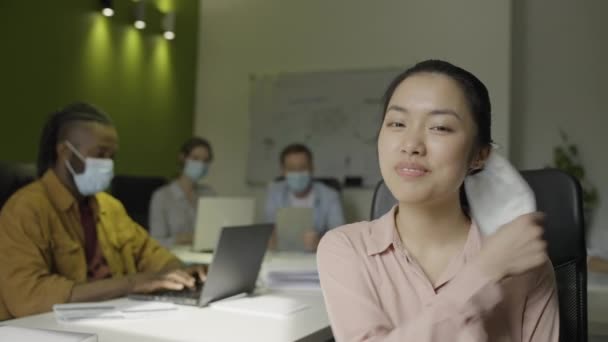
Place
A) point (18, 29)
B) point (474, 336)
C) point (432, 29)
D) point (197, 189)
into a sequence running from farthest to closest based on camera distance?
1. point (432, 29)
2. point (197, 189)
3. point (18, 29)
4. point (474, 336)

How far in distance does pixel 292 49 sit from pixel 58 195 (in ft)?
11.0

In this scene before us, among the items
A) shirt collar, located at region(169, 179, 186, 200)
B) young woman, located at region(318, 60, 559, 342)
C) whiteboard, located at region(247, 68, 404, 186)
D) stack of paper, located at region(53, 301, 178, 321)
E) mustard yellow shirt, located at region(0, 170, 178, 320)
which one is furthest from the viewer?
whiteboard, located at region(247, 68, 404, 186)

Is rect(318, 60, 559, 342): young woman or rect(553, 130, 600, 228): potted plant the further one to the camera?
rect(553, 130, 600, 228): potted plant

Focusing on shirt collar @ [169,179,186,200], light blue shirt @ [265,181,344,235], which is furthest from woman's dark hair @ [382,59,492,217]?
shirt collar @ [169,179,186,200]

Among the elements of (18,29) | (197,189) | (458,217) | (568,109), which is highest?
(18,29)

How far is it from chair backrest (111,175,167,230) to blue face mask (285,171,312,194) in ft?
3.11

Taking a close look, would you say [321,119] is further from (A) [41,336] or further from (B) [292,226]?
(A) [41,336]

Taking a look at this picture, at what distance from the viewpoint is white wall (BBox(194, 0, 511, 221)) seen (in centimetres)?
441

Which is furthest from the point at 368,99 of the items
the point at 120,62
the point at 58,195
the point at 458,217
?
the point at 458,217

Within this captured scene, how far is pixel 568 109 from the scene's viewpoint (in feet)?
14.5

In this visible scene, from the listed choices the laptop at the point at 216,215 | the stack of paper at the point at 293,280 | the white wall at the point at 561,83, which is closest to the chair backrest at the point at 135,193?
the laptop at the point at 216,215

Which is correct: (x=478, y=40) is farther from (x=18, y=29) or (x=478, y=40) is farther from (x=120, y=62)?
(x=18, y=29)

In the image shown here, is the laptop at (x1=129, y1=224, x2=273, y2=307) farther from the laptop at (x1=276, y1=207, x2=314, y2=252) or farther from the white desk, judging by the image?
the laptop at (x1=276, y1=207, x2=314, y2=252)

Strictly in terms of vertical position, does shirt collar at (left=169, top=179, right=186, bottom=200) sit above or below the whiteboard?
below
